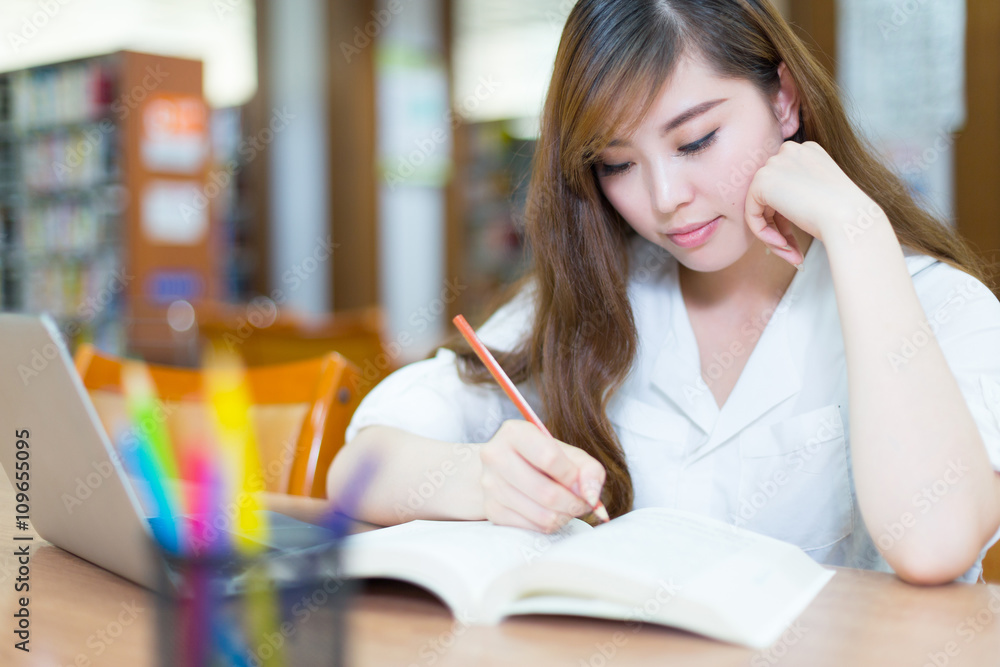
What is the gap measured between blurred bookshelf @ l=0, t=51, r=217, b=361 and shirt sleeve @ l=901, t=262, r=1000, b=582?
4.69m

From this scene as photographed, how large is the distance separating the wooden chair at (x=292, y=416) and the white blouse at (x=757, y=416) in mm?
192

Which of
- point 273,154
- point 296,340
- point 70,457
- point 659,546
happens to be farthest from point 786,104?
point 273,154

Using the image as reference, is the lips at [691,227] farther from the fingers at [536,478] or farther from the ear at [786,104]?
the fingers at [536,478]

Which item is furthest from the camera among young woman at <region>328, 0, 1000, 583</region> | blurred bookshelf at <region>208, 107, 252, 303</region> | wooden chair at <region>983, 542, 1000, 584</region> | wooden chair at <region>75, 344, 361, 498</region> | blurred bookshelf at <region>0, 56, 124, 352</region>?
blurred bookshelf at <region>208, 107, 252, 303</region>

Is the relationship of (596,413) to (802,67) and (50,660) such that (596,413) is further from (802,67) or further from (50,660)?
(50,660)

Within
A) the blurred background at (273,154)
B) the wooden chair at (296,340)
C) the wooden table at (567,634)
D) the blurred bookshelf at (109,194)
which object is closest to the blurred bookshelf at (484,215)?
the blurred background at (273,154)

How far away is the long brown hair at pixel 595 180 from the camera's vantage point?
110 cm

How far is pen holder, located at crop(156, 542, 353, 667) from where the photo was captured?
0.43 metres

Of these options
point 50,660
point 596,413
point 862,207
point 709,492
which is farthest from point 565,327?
point 50,660

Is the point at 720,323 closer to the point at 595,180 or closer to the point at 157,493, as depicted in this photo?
the point at 595,180

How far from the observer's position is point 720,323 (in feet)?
4.36

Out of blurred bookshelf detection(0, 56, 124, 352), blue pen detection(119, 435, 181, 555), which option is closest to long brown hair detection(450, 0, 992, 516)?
blue pen detection(119, 435, 181, 555)

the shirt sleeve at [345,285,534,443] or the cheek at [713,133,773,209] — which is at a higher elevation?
the cheek at [713,133,773,209]

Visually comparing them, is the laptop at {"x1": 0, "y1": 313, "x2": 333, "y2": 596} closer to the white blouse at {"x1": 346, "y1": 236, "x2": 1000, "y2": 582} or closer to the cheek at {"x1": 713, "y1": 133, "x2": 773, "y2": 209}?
the white blouse at {"x1": 346, "y1": 236, "x2": 1000, "y2": 582}
